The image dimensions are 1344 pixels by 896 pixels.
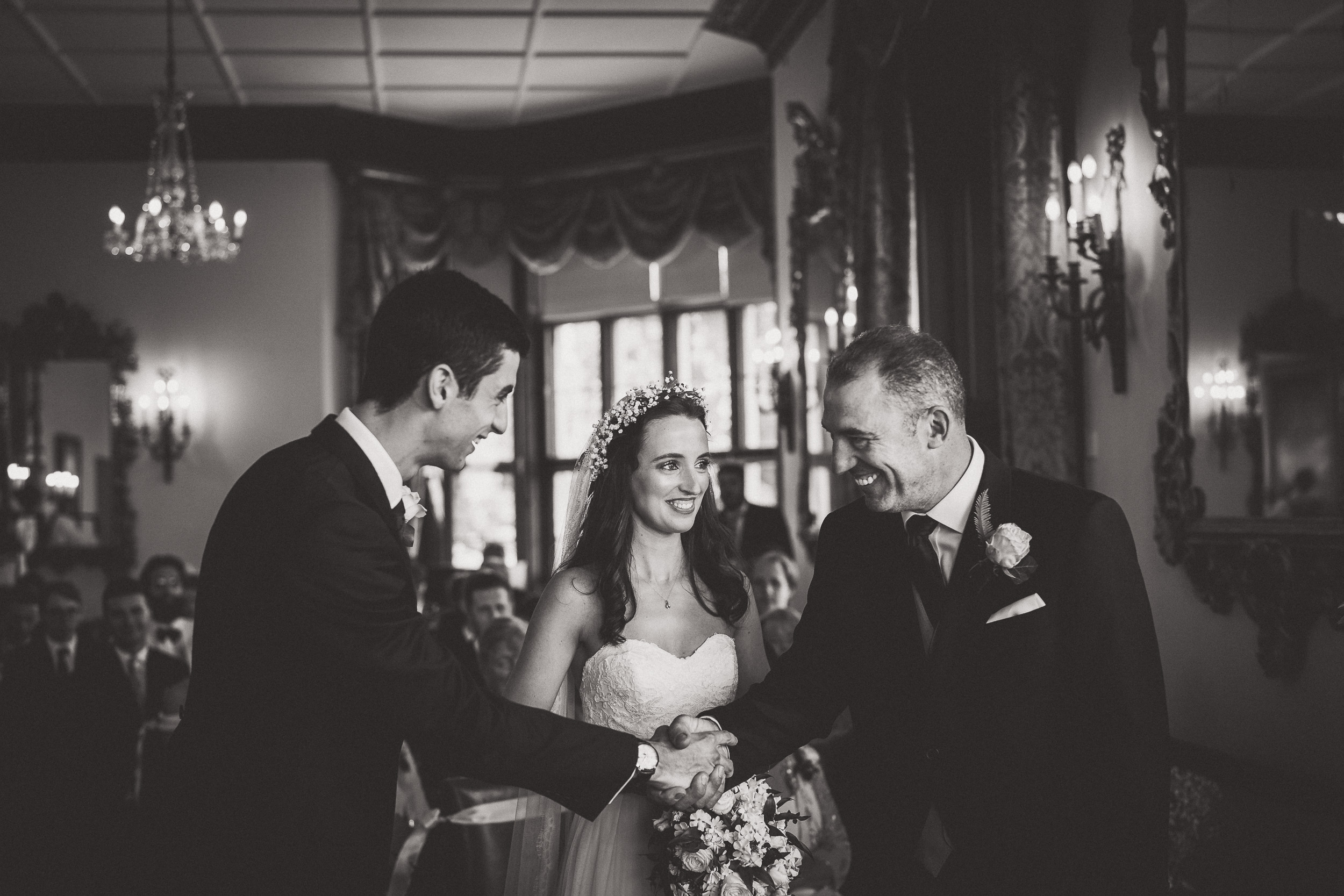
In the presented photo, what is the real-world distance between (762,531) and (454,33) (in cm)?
411

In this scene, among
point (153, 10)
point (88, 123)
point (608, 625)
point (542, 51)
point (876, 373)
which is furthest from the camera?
point (88, 123)

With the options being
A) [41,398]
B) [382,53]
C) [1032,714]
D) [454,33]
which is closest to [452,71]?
[382,53]

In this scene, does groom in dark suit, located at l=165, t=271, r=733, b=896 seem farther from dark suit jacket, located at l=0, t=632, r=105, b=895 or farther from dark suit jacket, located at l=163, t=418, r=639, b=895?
dark suit jacket, located at l=0, t=632, r=105, b=895

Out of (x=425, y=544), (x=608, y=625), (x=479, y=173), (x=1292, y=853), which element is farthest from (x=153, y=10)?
(x=1292, y=853)

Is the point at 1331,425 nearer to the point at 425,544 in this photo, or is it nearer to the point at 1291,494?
the point at 1291,494

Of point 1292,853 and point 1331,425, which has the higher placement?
point 1331,425

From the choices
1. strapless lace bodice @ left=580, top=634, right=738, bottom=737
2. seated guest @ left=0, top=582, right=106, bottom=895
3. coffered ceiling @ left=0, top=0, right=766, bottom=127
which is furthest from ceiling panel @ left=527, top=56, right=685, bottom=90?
strapless lace bodice @ left=580, top=634, right=738, bottom=737

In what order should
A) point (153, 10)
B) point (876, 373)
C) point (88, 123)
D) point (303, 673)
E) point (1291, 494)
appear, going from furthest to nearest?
Result: point (88, 123), point (153, 10), point (1291, 494), point (876, 373), point (303, 673)

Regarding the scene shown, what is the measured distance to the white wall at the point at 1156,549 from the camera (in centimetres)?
364

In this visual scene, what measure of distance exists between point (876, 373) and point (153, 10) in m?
7.32

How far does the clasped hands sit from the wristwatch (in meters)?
0.02

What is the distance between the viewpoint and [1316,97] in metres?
3.38

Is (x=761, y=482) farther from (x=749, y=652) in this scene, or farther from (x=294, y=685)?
(x=294, y=685)

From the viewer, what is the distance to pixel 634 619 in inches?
131
